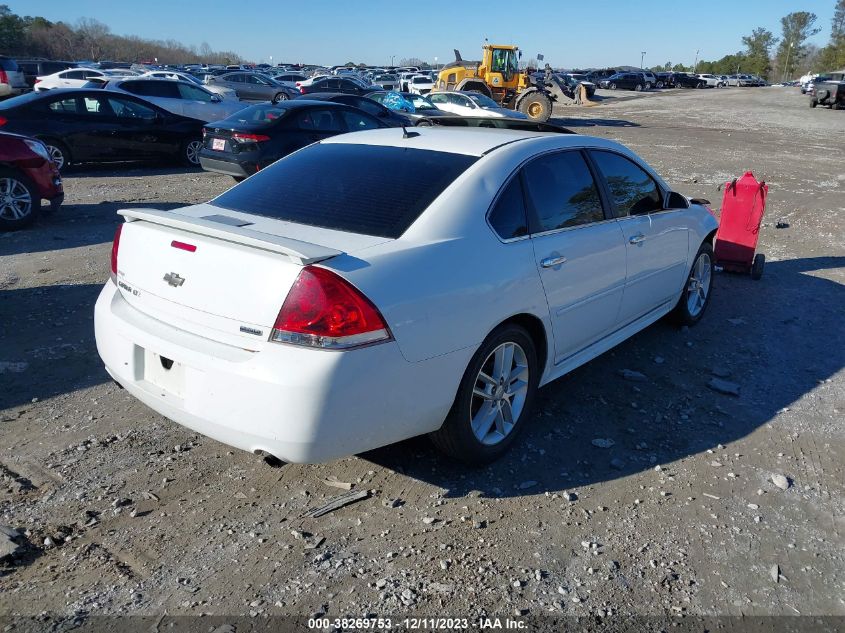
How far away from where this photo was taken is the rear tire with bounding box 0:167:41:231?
846 cm

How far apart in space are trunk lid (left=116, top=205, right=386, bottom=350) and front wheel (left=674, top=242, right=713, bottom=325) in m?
3.43

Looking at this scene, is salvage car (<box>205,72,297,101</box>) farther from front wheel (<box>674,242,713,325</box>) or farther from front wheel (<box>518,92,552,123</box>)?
front wheel (<box>674,242,713,325</box>)

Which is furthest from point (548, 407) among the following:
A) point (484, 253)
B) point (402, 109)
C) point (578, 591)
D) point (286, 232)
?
point (402, 109)

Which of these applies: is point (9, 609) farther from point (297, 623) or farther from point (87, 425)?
point (87, 425)

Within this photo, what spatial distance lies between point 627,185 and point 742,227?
3.38 metres

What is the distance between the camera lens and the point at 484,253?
11.5ft

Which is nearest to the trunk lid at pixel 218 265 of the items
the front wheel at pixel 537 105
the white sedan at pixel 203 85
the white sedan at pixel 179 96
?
the white sedan at pixel 179 96

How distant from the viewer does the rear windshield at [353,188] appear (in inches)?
140

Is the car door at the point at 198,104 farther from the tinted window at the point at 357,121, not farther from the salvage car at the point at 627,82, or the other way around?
the salvage car at the point at 627,82

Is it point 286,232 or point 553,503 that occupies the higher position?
point 286,232

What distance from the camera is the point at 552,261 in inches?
154

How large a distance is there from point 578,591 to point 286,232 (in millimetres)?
2075

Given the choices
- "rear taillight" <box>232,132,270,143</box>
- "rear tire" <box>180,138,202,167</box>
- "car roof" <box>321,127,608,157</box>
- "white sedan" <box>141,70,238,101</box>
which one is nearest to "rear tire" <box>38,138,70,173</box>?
"rear tire" <box>180,138,202,167</box>

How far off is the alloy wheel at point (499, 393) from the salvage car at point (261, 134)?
8.44 meters
